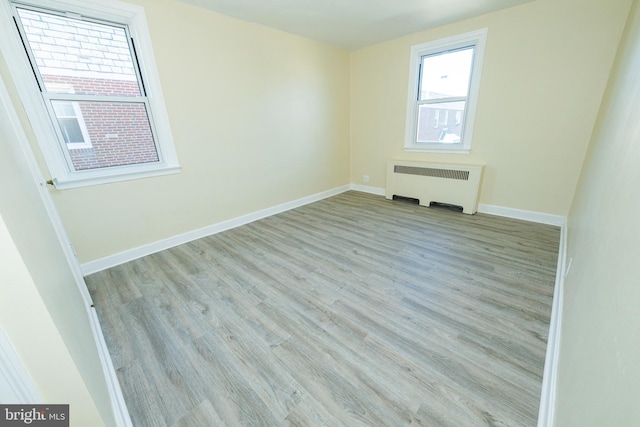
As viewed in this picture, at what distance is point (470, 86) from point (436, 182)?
1302 mm

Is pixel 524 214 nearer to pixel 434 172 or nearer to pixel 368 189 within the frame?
pixel 434 172

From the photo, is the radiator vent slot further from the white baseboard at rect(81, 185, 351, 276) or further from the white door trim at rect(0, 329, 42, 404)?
the white door trim at rect(0, 329, 42, 404)

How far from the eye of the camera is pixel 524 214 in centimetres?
321

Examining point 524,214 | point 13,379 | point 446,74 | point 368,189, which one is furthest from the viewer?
point 368,189

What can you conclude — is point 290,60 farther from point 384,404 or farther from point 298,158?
point 384,404

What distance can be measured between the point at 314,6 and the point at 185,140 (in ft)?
6.52

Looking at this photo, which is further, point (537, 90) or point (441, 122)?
point (441, 122)

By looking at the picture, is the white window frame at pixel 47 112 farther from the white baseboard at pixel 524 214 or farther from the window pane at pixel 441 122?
the white baseboard at pixel 524 214

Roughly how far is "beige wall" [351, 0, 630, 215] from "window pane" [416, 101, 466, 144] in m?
0.24

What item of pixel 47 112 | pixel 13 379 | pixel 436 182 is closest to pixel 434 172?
pixel 436 182

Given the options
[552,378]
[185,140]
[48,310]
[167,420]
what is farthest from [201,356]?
[185,140]

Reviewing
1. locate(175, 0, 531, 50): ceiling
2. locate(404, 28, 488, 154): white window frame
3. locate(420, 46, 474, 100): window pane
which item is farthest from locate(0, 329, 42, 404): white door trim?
locate(420, 46, 474, 100): window pane

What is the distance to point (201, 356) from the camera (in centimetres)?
145

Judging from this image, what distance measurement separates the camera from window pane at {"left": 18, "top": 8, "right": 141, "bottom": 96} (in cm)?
196
